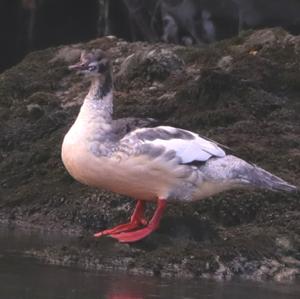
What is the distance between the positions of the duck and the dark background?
365 inches

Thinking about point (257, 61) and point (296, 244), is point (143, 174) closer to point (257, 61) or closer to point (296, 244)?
point (296, 244)

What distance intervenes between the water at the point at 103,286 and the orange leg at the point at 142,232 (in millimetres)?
619

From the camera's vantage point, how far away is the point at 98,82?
28.5ft

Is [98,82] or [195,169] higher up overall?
[98,82]

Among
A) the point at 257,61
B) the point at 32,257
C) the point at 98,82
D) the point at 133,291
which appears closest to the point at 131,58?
the point at 257,61

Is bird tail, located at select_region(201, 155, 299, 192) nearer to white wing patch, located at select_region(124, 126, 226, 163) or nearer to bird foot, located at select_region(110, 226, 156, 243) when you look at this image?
white wing patch, located at select_region(124, 126, 226, 163)

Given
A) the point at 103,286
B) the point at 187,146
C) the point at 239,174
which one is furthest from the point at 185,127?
the point at 103,286

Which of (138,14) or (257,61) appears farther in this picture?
(138,14)

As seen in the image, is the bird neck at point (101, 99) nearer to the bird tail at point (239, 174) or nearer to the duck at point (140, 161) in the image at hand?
the duck at point (140, 161)

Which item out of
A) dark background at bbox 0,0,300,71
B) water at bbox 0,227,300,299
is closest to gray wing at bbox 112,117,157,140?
water at bbox 0,227,300,299

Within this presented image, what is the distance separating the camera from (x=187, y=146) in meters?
8.42

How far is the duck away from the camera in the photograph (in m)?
8.22

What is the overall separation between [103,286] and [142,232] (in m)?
1.20

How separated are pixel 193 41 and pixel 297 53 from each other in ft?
16.8
